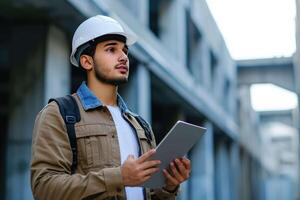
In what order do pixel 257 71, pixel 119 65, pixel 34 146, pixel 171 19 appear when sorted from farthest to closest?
pixel 257 71
pixel 171 19
pixel 119 65
pixel 34 146

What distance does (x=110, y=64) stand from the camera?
2.85 metres

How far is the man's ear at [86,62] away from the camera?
9.55 feet

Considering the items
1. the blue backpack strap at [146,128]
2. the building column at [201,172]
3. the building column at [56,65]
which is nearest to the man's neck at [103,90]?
the blue backpack strap at [146,128]

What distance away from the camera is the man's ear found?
2912mm

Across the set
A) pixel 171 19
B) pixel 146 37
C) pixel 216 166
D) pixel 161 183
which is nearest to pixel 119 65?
pixel 161 183

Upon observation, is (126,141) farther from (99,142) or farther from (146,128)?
(146,128)

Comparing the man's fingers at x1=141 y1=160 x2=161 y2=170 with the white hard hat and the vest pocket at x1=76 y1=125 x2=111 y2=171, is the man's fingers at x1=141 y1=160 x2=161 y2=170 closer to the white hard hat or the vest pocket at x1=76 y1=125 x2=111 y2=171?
the vest pocket at x1=76 y1=125 x2=111 y2=171

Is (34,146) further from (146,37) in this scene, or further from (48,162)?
(146,37)

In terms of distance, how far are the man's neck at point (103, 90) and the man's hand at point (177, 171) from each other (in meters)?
0.49

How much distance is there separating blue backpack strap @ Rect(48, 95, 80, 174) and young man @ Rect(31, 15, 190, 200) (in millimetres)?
21

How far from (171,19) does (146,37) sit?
4072 millimetres

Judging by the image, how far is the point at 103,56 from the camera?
9.39ft

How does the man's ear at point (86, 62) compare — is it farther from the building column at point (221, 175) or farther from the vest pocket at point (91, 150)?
the building column at point (221, 175)

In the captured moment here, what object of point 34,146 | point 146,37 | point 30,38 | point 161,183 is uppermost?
point 146,37
